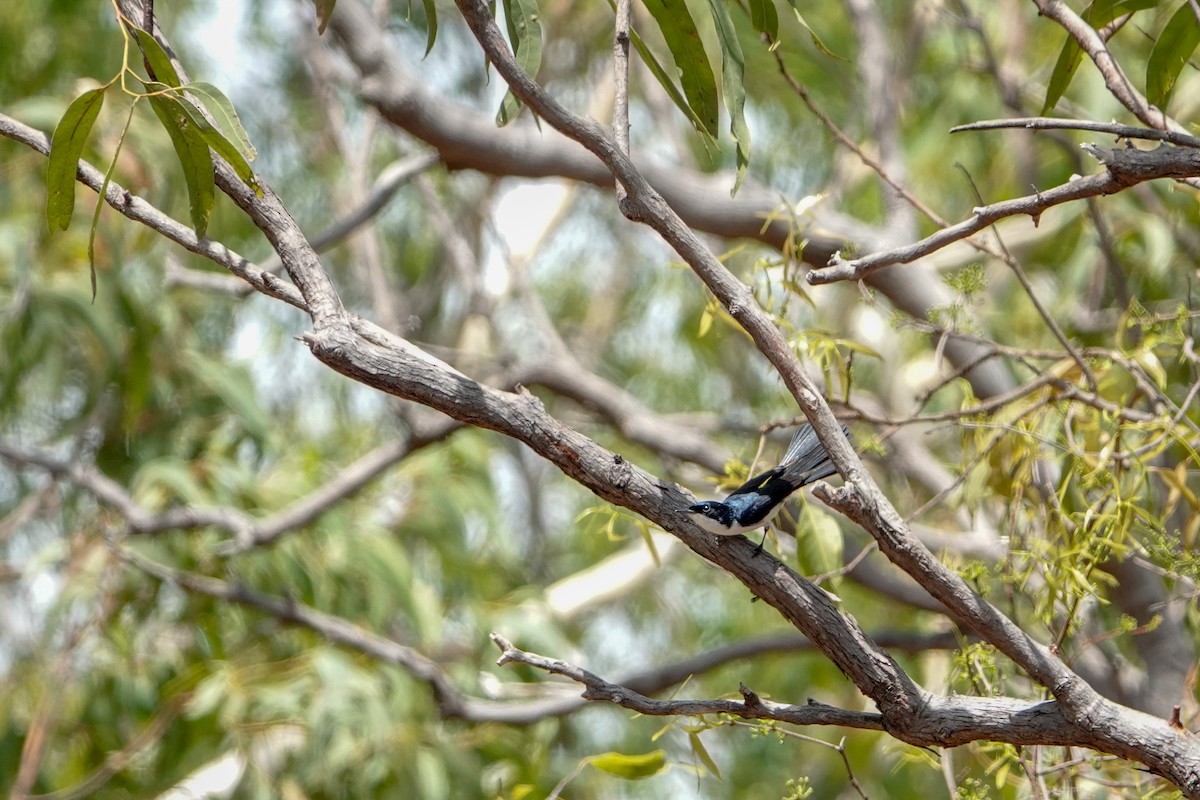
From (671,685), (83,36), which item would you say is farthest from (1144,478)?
(83,36)

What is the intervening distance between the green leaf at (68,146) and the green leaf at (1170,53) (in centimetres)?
112

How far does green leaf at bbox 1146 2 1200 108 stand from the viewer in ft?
4.51

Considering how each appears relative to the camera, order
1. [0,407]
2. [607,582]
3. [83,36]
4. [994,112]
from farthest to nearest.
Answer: [607,582] < [994,112] < [83,36] < [0,407]

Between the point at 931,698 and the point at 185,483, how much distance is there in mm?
2418

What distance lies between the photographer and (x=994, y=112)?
16.3 ft

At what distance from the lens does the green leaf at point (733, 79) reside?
4.34 ft

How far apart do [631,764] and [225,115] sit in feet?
2.82

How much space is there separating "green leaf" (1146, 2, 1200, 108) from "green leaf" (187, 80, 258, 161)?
988 millimetres

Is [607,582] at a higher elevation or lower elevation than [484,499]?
higher

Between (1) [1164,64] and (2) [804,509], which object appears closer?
(1) [1164,64]

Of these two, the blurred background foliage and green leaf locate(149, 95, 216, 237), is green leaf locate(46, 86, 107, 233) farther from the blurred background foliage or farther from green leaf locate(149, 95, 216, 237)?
the blurred background foliage

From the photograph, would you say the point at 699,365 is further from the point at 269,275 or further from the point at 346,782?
the point at 269,275

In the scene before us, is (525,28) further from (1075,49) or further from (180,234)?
(1075,49)

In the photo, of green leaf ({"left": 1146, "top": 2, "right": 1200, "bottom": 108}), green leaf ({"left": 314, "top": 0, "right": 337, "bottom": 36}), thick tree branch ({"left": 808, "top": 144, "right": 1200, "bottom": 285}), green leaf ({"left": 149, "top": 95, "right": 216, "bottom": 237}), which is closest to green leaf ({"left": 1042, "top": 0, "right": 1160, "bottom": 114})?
green leaf ({"left": 1146, "top": 2, "right": 1200, "bottom": 108})
